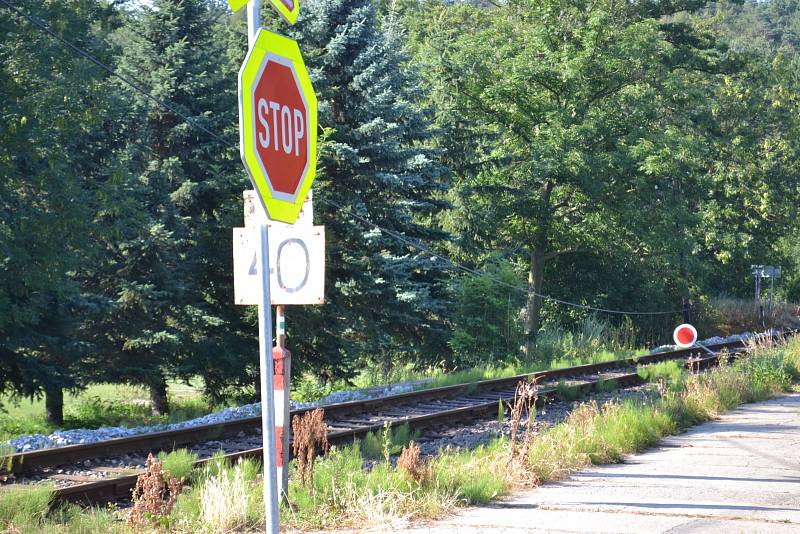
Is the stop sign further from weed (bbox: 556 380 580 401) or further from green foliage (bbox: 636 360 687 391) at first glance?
green foliage (bbox: 636 360 687 391)

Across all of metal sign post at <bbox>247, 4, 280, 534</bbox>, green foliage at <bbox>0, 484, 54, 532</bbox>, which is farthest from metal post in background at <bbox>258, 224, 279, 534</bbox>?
green foliage at <bbox>0, 484, 54, 532</bbox>

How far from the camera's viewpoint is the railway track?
960 cm

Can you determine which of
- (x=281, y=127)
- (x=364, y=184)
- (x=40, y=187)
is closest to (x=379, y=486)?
(x=281, y=127)

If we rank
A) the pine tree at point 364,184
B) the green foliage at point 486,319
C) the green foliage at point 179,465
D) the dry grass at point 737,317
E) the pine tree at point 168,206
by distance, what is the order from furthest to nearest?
1. the dry grass at point 737,317
2. the green foliage at point 486,319
3. the pine tree at point 364,184
4. the pine tree at point 168,206
5. the green foliage at point 179,465

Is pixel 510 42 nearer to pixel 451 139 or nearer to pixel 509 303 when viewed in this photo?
pixel 451 139

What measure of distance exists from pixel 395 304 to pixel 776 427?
48.7 feet

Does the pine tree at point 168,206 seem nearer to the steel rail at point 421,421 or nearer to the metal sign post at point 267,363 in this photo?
the steel rail at point 421,421

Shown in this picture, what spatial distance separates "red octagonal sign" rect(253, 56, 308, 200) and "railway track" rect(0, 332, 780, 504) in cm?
521

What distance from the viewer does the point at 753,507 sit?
786 cm

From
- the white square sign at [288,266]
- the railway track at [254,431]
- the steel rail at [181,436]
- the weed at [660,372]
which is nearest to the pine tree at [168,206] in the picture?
the steel rail at [181,436]

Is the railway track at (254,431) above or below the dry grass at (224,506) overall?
below

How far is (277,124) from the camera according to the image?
435cm

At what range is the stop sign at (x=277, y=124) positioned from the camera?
4.12m

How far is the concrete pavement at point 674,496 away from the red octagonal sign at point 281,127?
3631 millimetres
